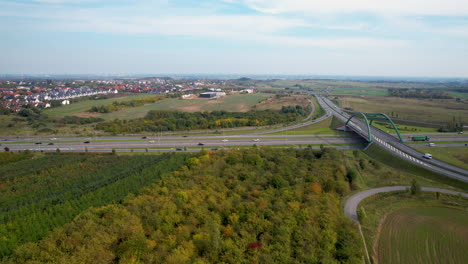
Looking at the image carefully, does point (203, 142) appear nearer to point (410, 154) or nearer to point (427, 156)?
point (410, 154)

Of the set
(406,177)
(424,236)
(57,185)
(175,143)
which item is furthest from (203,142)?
(424,236)

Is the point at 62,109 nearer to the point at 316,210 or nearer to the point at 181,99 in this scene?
the point at 181,99

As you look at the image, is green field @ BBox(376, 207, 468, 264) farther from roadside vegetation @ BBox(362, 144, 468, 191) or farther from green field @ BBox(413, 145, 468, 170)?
green field @ BBox(413, 145, 468, 170)

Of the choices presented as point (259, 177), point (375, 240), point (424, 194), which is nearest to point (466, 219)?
point (424, 194)

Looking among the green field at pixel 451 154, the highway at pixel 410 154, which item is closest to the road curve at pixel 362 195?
the highway at pixel 410 154

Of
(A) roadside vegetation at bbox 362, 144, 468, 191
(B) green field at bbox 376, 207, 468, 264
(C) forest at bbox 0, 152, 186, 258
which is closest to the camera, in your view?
(B) green field at bbox 376, 207, 468, 264

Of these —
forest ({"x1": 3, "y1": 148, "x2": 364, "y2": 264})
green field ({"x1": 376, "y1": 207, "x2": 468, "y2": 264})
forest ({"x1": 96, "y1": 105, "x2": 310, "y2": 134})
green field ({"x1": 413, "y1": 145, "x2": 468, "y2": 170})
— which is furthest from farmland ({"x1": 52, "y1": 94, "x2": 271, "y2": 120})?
green field ({"x1": 376, "y1": 207, "x2": 468, "y2": 264})
